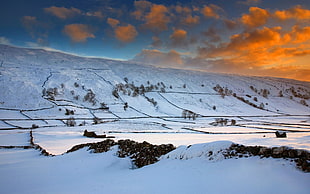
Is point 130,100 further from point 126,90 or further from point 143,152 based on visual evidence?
point 143,152

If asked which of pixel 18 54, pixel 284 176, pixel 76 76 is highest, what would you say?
pixel 18 54

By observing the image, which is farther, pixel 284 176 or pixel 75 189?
pixel 75 189

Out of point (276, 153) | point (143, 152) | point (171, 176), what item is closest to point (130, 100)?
point (143, 152)

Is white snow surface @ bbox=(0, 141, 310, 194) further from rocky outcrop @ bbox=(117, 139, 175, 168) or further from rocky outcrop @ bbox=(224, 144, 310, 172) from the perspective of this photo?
rocky outcrop @ bbox=(117, 139, 175, 168)

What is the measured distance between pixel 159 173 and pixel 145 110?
7975cm

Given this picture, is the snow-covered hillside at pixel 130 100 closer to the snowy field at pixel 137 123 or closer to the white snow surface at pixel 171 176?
the snowy field at pixel 137 123

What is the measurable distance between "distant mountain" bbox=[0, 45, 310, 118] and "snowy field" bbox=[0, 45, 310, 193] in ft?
1.88

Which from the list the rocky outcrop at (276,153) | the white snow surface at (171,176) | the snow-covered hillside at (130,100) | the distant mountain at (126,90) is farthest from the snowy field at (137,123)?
the distant mountain at (126,90)

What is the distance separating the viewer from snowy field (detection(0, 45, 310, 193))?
25.1ft

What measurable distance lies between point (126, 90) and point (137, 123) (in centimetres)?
5550

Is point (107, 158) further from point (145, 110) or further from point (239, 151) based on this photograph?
point (145, 110)

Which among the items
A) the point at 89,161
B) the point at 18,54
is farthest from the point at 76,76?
the point at 89,161

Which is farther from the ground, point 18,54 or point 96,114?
point 18,54

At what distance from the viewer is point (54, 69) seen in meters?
124
